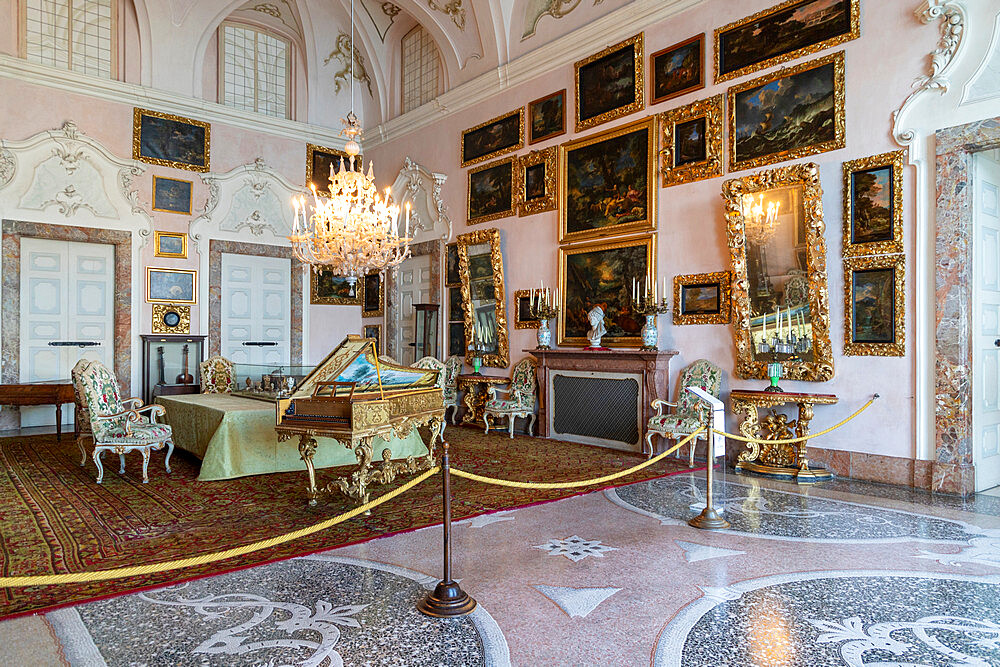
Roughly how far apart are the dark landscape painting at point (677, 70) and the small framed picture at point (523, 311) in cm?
342

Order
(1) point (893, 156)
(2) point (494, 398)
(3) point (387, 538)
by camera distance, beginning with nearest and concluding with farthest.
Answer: (3) point (387, 538) < (1) point (893, 156) < (2) point (494, 398)

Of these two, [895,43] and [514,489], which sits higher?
[895,43]

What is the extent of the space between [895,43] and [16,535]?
856cm

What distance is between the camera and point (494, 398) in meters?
9.55

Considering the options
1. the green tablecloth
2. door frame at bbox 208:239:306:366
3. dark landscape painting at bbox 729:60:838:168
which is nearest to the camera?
the green tablecloth

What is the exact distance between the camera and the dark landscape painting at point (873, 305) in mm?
6105

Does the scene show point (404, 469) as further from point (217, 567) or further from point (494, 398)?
point (494, 398)

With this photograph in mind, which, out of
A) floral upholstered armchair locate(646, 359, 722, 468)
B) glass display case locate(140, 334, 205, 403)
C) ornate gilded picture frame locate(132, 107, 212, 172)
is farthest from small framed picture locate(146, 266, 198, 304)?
floral upholstered armchair locate(646, 359, 722, 468)

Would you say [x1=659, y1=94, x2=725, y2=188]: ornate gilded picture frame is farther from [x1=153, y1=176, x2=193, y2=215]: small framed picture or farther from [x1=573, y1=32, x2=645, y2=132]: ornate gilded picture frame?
[x1=153, y1=176, x2=193, y2=215]: small framed picture

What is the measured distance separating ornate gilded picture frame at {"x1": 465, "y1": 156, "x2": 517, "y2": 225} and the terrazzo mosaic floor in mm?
6575

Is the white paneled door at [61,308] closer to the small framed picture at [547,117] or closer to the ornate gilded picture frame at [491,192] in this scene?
the ornate gilded picture frame at [491,192]

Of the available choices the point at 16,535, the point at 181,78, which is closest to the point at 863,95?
the point at 16,535

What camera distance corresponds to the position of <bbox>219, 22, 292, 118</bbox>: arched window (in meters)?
12.4

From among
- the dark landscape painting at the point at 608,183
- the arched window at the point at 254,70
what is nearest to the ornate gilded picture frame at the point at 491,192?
the dark landscape painting at the point at 608,183
